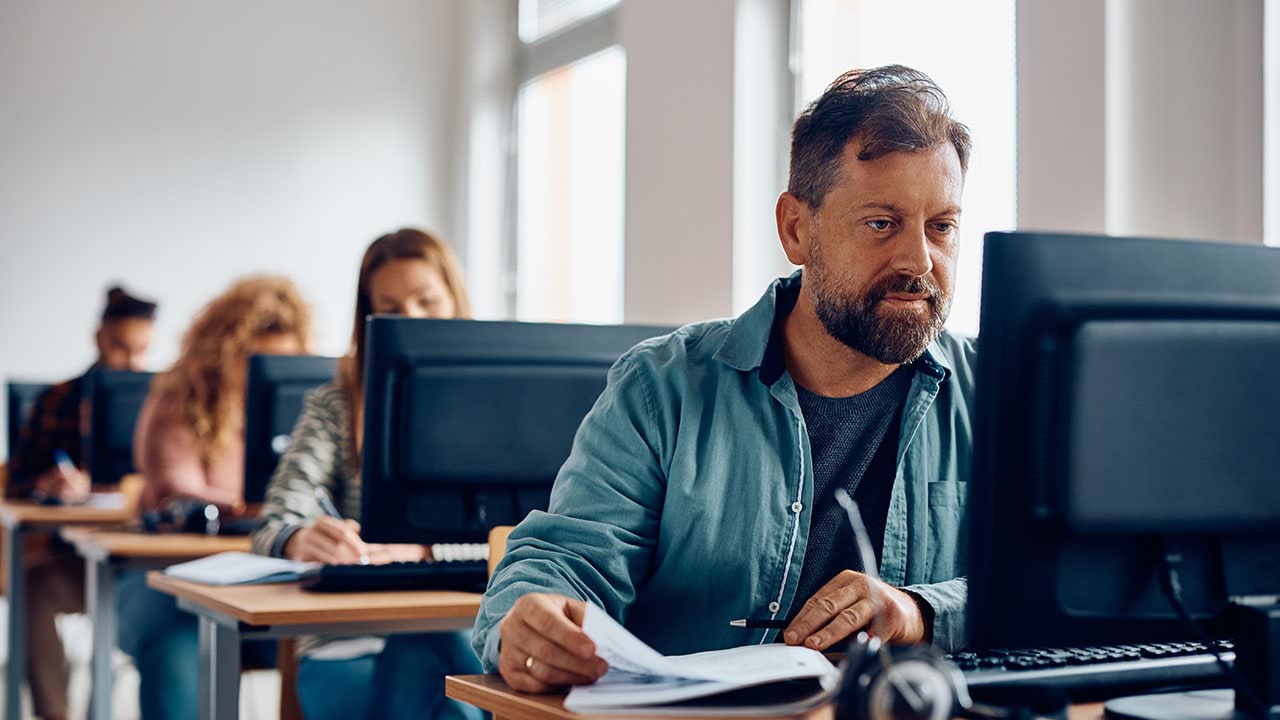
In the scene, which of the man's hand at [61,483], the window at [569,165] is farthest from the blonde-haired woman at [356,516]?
the man's hand at [61,483]

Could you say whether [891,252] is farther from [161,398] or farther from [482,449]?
[161,398]

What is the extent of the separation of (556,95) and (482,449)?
3.51 metres

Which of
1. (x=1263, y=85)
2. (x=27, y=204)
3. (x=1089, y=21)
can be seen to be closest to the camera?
(x=1263, y=85)

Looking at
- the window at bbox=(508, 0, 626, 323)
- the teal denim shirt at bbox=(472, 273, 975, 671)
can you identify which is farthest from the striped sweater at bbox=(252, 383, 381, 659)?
the window at bbox=(508, 0, 626, 323)

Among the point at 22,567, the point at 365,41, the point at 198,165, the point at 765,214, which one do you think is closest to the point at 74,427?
the point at 22,567

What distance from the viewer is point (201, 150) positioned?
5.46 metres

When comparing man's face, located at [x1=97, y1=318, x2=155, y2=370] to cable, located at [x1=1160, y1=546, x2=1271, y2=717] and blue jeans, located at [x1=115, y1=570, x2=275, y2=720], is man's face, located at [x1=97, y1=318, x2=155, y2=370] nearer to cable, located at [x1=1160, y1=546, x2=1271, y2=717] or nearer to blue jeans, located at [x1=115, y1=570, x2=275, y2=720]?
blue jeans, located at [x1=115, y1=570, x2=275, y2=720]

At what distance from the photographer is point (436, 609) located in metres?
1.93

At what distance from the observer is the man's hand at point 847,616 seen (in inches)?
50.8

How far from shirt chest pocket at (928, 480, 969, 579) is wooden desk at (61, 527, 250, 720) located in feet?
5.35

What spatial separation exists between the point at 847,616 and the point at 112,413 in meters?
2.96

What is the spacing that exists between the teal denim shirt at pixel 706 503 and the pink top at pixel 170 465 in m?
2.04

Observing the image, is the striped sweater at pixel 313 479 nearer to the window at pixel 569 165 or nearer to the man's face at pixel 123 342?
the window at pixel 569 165

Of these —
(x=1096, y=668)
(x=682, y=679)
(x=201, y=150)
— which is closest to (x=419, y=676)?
(x=682, y=679)
